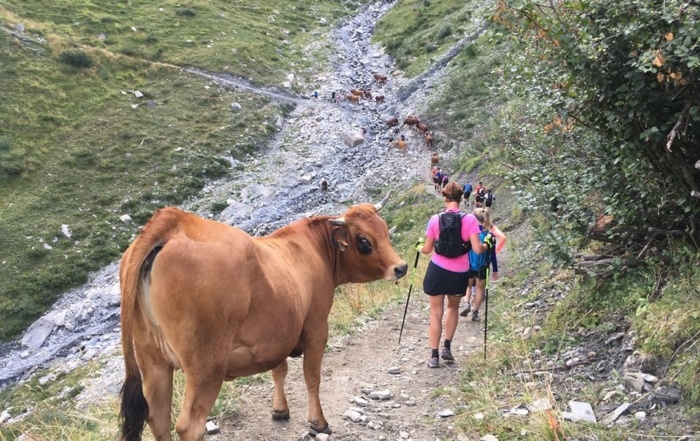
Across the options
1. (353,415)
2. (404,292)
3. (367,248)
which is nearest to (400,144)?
(404,292)

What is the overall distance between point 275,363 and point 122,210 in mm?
24278

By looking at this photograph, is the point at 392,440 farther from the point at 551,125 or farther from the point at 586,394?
the point at 551,125

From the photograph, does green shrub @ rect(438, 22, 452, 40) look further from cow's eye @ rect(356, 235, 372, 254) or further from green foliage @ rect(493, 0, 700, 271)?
cow's eye @ rect(356, 235, 372, 254)

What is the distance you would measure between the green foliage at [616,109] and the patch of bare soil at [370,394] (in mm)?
2199

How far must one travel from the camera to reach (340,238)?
653 cm

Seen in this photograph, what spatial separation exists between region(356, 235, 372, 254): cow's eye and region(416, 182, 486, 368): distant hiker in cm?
127

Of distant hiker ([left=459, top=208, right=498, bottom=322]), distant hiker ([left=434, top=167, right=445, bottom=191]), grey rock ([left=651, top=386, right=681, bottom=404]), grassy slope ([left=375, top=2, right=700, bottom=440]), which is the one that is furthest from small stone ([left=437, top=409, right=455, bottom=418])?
distant hiker ([left=434, top=167, right=445, bottom=191])

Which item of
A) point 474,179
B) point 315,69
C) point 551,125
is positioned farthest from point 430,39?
point 551,125

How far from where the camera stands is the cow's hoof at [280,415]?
20.8 feet

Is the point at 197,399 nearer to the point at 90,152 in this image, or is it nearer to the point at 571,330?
the point at 571,330

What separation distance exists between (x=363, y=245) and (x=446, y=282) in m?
1.51

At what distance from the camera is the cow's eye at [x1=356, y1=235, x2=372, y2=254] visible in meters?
6.65

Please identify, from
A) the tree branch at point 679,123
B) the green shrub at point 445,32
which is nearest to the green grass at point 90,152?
the green shrub at point 445,32

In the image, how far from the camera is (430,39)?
4556 cm
